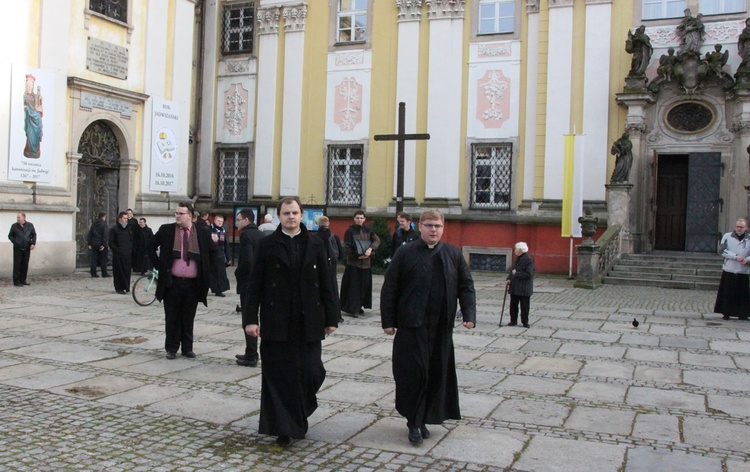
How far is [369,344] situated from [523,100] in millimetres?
13406

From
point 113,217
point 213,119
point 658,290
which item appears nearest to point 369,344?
point 658,290

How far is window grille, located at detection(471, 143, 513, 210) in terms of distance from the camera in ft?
70.7

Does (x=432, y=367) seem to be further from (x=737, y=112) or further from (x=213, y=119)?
(x=213, y=119)

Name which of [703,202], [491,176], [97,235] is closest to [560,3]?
[491,176]

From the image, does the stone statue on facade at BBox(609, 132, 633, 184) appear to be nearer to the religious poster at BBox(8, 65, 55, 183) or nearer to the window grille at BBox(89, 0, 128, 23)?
the window grille at BBox(89, 0, 128, 23)

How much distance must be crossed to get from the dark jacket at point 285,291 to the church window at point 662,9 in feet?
56.5

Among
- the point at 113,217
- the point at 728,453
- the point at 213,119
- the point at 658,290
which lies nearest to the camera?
the point at 728,453

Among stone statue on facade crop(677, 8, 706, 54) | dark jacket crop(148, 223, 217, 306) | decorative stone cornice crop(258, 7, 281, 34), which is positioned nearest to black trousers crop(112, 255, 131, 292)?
dark jacket crop(148, 223, 217, 306)

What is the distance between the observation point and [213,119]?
25.1 metres

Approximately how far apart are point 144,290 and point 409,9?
12721 mm

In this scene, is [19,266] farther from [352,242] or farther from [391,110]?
[391,110]

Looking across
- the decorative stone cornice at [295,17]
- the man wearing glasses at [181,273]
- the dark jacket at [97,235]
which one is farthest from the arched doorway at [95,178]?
the man wearing glasses at [181,273]

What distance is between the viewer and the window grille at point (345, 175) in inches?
914

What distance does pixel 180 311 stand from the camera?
8.54m
